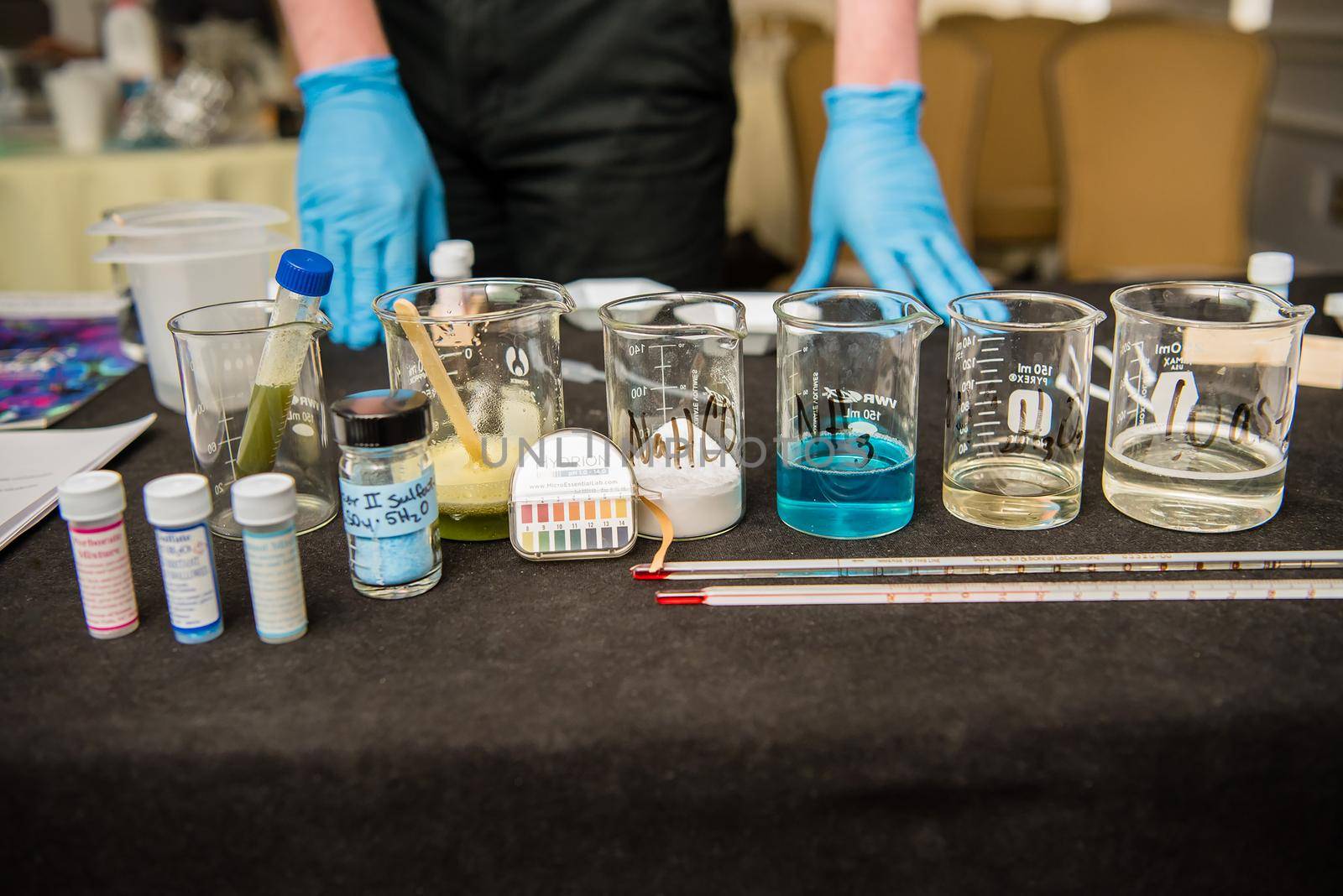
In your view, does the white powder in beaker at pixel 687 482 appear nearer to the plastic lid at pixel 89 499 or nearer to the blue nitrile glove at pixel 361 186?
the plastic lid at pixel 89 499

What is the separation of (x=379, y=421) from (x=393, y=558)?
0.10 meters

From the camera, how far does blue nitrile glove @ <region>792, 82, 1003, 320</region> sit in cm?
118

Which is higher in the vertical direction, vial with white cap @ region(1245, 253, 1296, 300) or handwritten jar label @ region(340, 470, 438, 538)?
vial with white cap @ region(1245, 253, 1296, 300)

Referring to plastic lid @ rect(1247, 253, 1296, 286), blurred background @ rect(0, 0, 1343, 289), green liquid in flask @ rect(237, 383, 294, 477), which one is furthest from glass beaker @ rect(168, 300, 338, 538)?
blurred background @ rect(0, 0, 1343, 289)

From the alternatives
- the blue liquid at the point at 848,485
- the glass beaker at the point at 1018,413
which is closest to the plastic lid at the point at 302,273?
the blue liquid at the point at 848,485

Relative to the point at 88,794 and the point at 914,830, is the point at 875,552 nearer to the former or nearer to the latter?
the point at 914,830

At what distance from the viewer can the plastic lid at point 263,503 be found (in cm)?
62

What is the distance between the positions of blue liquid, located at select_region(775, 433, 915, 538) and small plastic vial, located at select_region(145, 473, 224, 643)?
1.35 feet

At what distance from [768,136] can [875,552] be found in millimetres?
2462

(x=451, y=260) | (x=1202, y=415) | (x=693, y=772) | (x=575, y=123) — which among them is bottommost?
(x=693, y=772)

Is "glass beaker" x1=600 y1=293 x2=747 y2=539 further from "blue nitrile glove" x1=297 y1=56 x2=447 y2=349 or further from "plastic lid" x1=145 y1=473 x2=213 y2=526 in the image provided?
"blue nitrile glove" x1=297 y1=56 x2=447 y2=349

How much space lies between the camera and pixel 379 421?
2.09 ft

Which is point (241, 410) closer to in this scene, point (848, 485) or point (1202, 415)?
point (848, 485)

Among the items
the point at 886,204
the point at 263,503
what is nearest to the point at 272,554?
the point at 263,503
